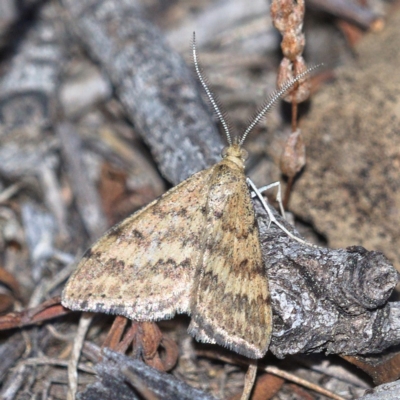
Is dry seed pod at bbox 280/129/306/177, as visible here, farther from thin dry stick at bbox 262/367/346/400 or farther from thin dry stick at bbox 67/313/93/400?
thin dry stick at bbox 67/313/93/400

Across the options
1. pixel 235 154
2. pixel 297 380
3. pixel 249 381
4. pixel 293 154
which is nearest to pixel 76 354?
pixel 249 381

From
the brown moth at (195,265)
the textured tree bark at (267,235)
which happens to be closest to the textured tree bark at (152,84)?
the textured tree bark at (267,235)

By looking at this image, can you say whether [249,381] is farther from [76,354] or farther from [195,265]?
[76,354]

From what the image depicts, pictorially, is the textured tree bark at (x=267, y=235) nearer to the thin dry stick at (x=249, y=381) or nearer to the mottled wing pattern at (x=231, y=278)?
the mottled wing pattern at (x=231, y=278)

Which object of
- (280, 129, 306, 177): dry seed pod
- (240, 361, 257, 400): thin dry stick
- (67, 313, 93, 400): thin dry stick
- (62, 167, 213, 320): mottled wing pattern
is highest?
(280, 129, 306, 177): dry seed pod

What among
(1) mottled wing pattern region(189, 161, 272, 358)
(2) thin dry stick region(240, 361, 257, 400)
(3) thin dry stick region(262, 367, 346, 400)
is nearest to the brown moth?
(1) mottled wing pattern region(189, 161, 272, 358)

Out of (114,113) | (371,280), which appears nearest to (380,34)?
(114,113)

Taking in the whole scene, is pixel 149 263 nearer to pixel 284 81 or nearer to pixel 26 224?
pixel 284 81
